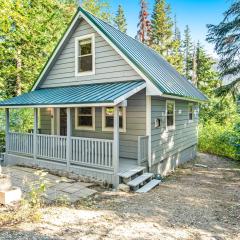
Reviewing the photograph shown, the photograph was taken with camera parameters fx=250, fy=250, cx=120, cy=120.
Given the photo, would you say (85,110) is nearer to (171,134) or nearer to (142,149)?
(142,149)

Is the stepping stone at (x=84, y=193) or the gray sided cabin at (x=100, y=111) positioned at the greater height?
the gray sided cabin at (x=100, y=111)

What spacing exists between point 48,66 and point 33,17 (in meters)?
8.51

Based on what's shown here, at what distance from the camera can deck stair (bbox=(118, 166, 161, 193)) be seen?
827 centimetres

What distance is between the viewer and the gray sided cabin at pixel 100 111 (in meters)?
8.94

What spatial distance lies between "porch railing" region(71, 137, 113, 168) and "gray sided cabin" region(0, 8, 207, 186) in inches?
1.4

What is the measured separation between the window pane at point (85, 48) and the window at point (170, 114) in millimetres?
4314

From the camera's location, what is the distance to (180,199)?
7566 mm

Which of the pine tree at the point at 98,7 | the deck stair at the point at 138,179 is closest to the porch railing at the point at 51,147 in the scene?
the deck stair at the point at 138,179

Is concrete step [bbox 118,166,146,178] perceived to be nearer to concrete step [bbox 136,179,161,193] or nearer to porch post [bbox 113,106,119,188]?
porch post [bbox 113,106,119,188]

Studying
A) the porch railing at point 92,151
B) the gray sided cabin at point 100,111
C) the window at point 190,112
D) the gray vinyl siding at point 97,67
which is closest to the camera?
the porch railing at point 92,151

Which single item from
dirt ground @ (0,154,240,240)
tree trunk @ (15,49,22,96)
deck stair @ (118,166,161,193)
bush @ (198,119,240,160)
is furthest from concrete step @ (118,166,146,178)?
tree trunk @ (15,49,22,96)

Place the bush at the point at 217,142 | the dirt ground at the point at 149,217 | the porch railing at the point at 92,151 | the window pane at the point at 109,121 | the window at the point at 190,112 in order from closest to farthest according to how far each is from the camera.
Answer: the dirt ground at the point at 149,217
the porch railing at the point at 92,151
the window pane at the point at 109,121
the window at the point at 190,112
the bush at the point at 217,142

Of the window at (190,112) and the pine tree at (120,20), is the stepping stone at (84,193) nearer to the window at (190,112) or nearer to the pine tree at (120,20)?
the window at (190,112)

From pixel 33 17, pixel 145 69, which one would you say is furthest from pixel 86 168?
pixel 33 17
